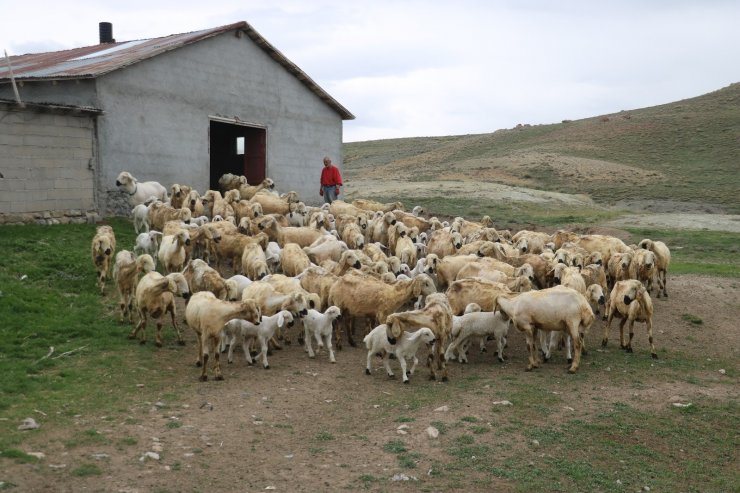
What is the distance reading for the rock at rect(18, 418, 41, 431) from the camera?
8289mm

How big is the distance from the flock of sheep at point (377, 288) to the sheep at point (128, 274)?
0.9 inches

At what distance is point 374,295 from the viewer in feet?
42.0

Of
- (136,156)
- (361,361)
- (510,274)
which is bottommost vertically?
(361,361)

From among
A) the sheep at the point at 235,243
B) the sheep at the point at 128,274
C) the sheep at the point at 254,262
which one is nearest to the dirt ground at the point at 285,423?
the sheep at the point at 128,274

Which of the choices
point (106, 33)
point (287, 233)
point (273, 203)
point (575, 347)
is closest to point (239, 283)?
point (287, 233)

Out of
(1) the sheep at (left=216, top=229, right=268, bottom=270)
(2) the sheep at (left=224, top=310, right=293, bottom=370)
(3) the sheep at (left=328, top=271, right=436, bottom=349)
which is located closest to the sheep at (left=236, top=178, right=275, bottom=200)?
(1) the sheep at (left=216, top=229, right=268, bottom=270)

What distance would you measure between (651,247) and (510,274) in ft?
14.7

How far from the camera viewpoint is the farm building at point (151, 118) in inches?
766

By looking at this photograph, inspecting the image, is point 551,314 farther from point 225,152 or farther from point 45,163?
point 225,152

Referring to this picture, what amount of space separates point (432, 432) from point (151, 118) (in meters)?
17.2

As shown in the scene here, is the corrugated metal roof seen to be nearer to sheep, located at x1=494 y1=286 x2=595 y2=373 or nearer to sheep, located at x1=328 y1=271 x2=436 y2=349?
sheep, located at x1=328 y1=271 x2=436 y2=349

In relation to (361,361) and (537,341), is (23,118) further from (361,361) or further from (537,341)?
(537,341)

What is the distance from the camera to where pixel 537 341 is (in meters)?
13.0

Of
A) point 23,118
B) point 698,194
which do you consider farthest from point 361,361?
point 698,194
